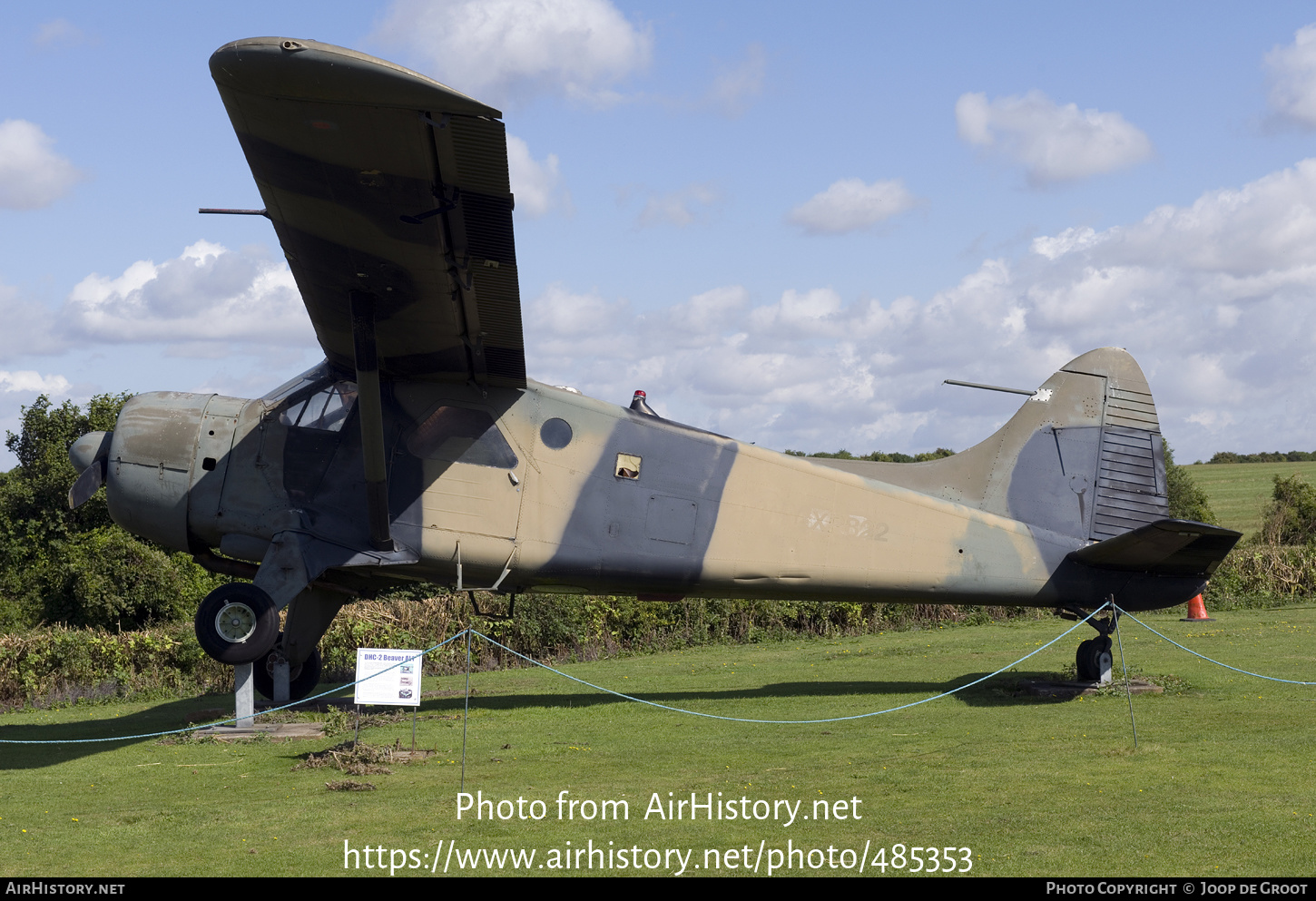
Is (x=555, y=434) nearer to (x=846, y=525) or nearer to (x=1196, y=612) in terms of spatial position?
(x=846, y=525)

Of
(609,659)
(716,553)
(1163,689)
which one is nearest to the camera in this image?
(716,553)

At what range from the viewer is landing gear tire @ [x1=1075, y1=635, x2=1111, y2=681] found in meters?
12.7

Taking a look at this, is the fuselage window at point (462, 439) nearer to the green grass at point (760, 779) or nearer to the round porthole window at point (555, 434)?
the round porthole window at point (555, 434)

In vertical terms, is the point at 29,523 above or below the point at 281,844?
above

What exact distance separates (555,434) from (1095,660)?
682cm

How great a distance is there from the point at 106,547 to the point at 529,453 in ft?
53.2

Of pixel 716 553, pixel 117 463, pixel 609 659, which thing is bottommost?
pixel 609 659

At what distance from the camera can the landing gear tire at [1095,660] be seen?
12.7 meters

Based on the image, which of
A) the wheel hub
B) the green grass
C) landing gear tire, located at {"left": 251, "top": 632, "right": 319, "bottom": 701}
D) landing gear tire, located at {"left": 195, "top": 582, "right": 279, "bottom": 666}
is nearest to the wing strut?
landing gear tire, located at {"left": 195, "top": 582, "right": 279, "bottom": 666}

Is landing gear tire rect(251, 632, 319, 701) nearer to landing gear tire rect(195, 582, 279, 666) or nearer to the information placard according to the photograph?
landing gear tire rect(195, 582, 279, 666)

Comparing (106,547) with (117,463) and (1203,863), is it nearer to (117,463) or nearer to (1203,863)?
(117,463)

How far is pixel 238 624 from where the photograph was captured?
10.2 m

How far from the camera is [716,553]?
11.6 m

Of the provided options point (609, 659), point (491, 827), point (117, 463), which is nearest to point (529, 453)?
point (117, 463)
